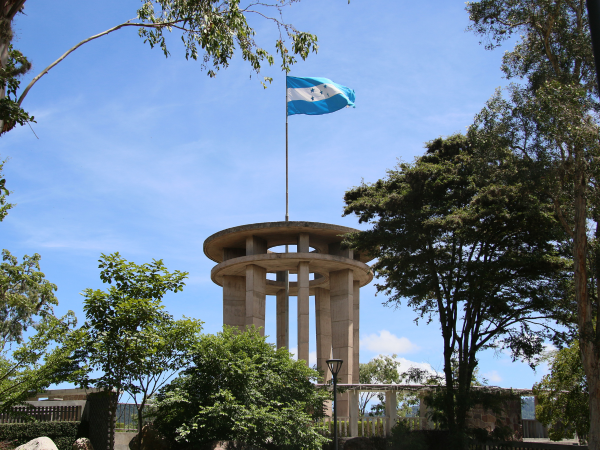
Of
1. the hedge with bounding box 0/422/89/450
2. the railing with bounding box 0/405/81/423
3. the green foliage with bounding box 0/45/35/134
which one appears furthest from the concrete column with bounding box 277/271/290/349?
the green foliage with bounding box 0/45/35/134

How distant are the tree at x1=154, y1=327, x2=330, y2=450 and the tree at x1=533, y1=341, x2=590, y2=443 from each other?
428 inches

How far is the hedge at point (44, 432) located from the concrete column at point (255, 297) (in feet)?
39.9

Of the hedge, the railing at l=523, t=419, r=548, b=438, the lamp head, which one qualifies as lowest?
the railing at l=523, t=419, r=548, b=438

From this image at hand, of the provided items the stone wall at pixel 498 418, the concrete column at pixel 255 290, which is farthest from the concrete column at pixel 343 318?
the stone wall at pixel 498 418

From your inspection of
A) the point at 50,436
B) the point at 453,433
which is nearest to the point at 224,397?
the point at 50,436

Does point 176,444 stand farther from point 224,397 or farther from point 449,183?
point 449,183

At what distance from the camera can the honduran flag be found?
104 ft

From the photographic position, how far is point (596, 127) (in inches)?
686

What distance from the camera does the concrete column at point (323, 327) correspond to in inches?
1344

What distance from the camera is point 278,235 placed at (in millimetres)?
32469

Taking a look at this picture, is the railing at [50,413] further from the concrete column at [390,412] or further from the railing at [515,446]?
the railing at [515,446]

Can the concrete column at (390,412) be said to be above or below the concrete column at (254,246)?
below

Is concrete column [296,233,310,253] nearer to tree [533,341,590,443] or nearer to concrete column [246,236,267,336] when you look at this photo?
concrete column [246,236,267,336]

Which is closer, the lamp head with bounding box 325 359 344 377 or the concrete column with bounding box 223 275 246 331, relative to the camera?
the lamp head with bounding box 325 359 344 377
